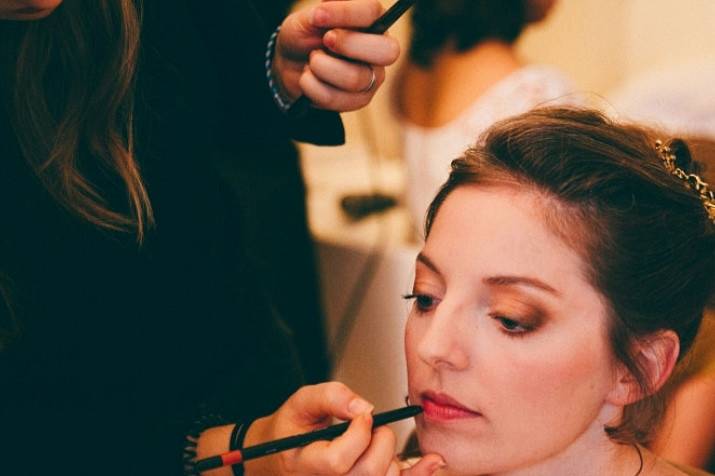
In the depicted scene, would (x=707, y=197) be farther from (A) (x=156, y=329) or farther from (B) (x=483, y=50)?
(B) (x=483, y=50)

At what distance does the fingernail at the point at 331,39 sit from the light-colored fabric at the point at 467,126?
901 millimetres

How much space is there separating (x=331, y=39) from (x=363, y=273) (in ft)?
3.66

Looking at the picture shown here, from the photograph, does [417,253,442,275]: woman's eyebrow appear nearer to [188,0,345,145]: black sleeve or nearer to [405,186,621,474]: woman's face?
[405,186,621,474]: woman's face

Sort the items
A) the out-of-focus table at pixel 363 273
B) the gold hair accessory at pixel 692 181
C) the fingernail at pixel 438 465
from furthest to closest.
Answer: the out-of-focus table at pixel 363 273
the gold hair accessory at pixel 692 181
the fingernail at pixel 438 465

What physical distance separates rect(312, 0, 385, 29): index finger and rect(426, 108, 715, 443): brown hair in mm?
200

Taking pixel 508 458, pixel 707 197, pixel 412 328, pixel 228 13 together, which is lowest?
pixel 508 458

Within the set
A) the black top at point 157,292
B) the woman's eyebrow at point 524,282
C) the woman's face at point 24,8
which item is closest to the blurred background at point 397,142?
the black top at point 157,292

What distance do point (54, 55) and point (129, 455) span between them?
44 cm

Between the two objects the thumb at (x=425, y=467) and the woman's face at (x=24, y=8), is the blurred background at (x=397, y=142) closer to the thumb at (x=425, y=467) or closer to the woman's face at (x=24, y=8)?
the thumb at (x=425, y=467)

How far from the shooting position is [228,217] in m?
0.92

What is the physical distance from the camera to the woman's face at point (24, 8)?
0.68 meters

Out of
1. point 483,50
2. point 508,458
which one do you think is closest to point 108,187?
point 508,458

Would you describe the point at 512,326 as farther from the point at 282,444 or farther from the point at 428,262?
the point at 282,444

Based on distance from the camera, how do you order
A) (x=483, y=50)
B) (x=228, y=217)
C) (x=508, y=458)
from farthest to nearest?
(x=483, y=50)
(x=228, y=217)
(x=508, y=458)
